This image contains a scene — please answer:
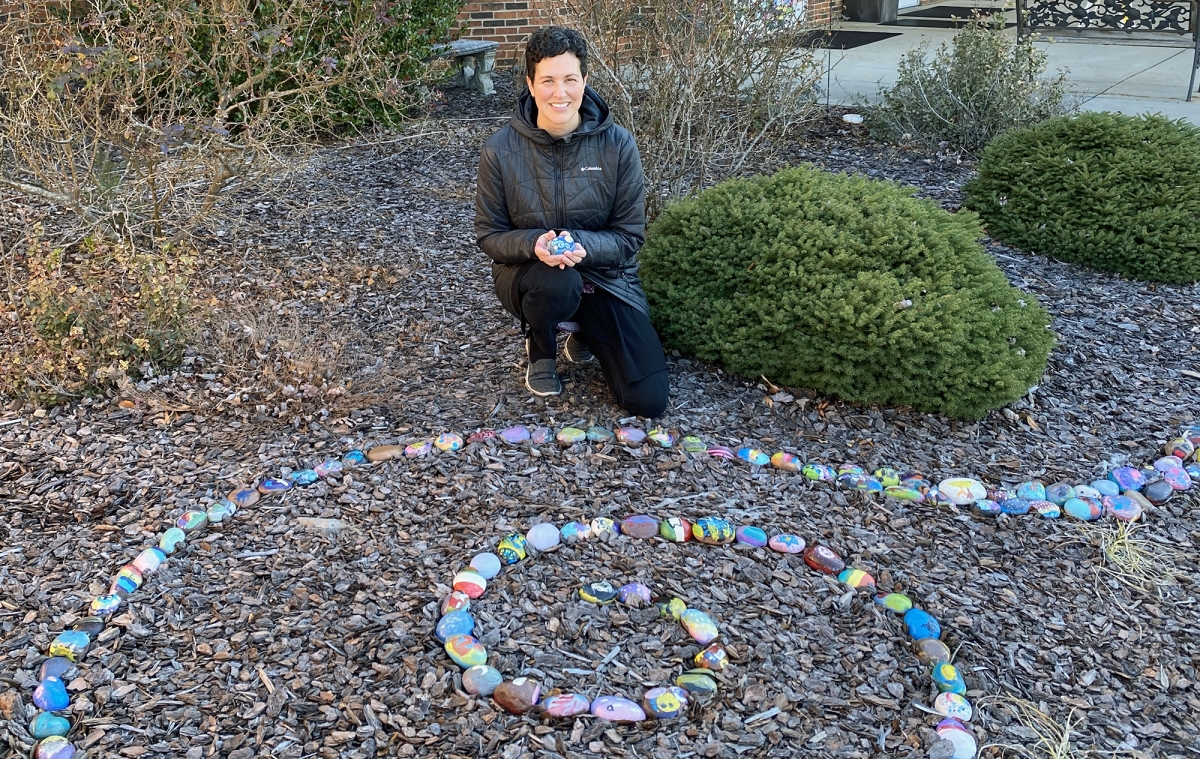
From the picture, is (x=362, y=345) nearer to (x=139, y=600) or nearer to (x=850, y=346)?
(x=139, y=600)

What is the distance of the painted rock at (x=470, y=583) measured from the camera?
2.49 meters

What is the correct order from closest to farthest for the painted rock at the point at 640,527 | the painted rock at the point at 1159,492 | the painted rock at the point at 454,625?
the painted rock at the point at 454,625
the painted rock at the point at 640,527
the painted rock at the point at 1159,492

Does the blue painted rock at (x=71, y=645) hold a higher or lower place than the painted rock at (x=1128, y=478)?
higher

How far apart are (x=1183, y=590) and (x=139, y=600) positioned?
2781mm

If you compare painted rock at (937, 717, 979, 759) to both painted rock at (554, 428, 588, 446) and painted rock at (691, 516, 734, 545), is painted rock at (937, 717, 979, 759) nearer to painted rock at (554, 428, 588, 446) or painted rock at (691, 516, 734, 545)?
painted rock at (691, 516, 734, 545)

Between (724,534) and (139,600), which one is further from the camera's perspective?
(724,534)

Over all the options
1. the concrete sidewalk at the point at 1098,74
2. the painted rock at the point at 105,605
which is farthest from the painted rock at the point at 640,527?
the concrete sidewalk at the point at 1098,74

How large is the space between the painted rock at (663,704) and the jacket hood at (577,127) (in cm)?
182

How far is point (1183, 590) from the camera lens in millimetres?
2623

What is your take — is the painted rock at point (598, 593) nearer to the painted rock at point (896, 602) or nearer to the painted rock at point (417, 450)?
the painted rock at point (896, 602)

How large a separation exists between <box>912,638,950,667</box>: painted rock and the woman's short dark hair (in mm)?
1948

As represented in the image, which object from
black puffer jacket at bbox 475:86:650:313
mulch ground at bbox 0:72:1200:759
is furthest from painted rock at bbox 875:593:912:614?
black puffer jacket at bbox 475:86:650:313

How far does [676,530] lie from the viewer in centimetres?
272

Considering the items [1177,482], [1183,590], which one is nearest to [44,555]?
[1183,590]
